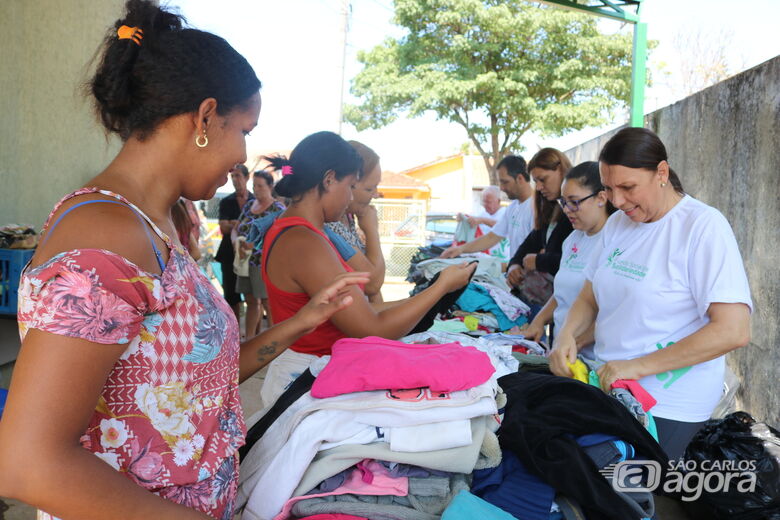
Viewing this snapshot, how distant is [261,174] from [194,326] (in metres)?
6.21

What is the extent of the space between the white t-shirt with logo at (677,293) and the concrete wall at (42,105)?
4.27 metres

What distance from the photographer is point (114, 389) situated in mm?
1071

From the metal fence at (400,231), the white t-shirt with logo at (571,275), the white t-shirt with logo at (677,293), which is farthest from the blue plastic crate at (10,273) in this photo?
the metal fence at (400,231)

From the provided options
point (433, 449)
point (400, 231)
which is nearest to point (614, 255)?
point (433, 449)

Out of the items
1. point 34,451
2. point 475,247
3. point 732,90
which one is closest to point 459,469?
point 34,451

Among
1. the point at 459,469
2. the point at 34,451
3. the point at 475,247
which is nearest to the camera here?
the point at 34,451

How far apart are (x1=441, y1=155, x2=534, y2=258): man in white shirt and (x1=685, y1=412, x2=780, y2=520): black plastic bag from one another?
2.63 meters

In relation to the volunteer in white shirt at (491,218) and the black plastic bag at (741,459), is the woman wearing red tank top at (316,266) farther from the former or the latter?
the volunteer in white shirt at (491,218)

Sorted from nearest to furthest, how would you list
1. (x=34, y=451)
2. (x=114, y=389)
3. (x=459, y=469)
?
(x=34, y=451), (x=114, y=389), (x=459, y=469)

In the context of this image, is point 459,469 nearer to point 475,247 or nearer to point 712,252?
point 712,252

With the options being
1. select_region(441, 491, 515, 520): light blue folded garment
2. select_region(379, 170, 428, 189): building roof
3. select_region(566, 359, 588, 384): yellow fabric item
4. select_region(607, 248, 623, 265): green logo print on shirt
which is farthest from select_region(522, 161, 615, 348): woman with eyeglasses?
select_region(379, 170, 428, 189): building roof

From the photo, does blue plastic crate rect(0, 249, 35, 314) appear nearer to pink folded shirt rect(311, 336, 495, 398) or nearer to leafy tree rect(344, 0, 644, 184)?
pink folded shirt rect(311, 336, 495, 398)

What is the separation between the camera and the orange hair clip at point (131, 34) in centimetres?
119

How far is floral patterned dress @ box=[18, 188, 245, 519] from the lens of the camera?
946 mm
